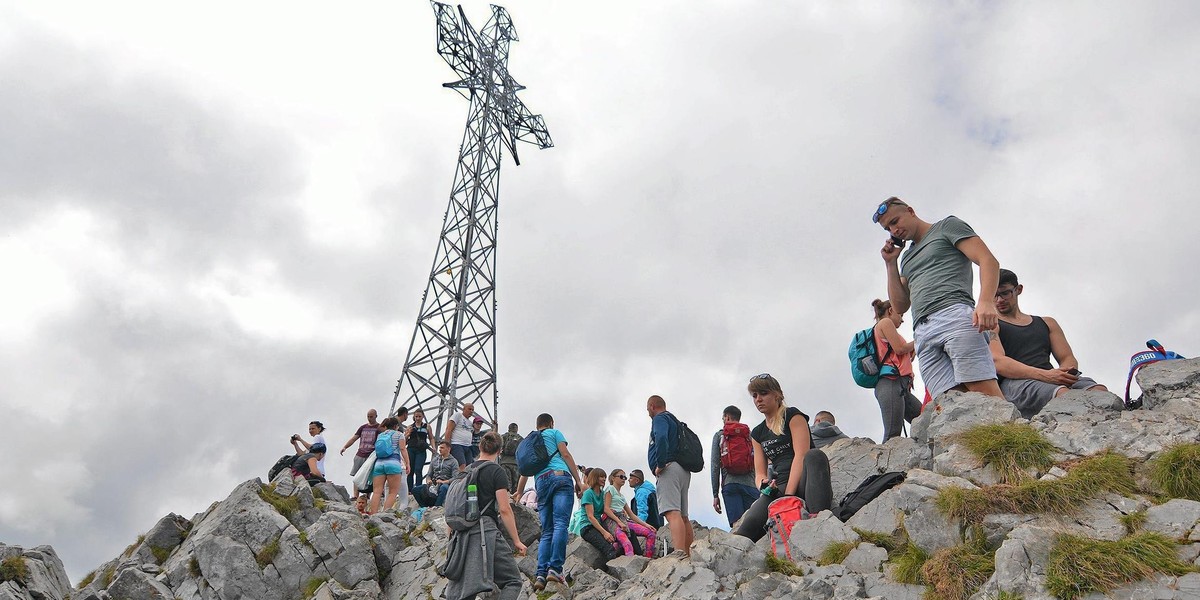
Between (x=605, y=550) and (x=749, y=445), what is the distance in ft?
8.55

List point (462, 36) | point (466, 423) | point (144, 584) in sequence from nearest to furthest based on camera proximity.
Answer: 1. point (144, 584)
2. point (466, 423)
3. point (462, 36)

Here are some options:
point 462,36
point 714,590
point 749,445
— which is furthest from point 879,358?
point 462,36

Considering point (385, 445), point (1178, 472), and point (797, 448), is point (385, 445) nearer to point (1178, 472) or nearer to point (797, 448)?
point (797, 448)

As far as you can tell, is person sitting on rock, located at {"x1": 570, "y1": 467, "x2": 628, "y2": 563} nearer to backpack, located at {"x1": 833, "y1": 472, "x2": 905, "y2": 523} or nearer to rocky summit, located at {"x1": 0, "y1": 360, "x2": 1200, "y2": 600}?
rocky summit, located at {"x1": 0, "y1": 360, "x2": 1200, "y2": 600}

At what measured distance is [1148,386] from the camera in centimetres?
704

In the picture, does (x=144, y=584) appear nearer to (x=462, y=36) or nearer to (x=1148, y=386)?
(x=1148, y=386)

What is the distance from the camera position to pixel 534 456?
978 cm

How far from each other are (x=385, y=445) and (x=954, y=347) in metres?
10.6

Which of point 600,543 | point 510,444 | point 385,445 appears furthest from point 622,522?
point 385,445

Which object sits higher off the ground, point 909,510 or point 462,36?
point 462,36

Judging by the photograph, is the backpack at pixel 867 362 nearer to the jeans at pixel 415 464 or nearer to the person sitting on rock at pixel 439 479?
the person sitting on rock at pixel 439 479

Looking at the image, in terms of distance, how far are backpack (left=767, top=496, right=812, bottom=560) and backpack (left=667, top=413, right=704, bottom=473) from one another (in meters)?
1.47

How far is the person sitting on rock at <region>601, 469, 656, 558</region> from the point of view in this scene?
10.5m

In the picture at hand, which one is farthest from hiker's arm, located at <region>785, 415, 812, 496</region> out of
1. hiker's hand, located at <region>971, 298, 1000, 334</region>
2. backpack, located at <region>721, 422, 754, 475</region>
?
hiker's hand, located at <region>971, 298, 1000, 334</region>
